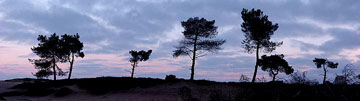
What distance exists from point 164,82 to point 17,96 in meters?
13.9

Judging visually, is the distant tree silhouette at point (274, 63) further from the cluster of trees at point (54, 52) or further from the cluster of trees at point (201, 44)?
the cluster of trees at point (54, 52)

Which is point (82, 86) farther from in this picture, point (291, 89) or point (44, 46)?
point (291, 89)

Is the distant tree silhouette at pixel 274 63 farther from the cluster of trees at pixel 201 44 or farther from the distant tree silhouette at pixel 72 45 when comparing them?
the distant tree silhouette at pixel 72 45

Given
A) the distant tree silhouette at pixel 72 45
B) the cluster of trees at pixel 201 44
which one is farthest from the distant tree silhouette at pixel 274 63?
the distant tree silhouette at pixel 72 45

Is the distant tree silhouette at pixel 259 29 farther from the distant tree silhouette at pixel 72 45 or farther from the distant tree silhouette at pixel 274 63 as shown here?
the distant tree silhouette at pixel 72 45

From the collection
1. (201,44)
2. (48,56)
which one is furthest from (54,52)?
(201,44)

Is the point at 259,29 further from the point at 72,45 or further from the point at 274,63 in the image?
the point at 72,45

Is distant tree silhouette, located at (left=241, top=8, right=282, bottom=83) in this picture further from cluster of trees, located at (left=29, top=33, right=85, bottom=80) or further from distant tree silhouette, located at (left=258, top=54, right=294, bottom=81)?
cluster of trees, located at (left=29, top=33, right=85, bottom=80)

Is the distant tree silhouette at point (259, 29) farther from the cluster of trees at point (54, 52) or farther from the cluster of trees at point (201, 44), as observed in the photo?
the cluster of trees at point (54, 52)

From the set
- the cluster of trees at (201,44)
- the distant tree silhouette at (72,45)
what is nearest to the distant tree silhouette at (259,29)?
the cluster of trees at (201,44)

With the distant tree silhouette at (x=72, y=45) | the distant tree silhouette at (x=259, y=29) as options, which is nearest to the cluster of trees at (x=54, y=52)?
the distant tree silhouette at (x=72, y=45)

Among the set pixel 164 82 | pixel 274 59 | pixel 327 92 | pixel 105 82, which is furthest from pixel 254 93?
pixel 274 59

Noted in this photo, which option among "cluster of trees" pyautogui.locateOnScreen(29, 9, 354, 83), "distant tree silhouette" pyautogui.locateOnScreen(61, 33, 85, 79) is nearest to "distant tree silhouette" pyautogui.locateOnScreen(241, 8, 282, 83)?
"cluster of trees" pyautogui.locateOnScreen(29, 9, 354, 83)

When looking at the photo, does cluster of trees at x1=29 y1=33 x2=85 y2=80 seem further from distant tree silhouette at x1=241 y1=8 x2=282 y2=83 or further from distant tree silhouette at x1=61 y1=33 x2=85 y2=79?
distant tree silhouette at x1=241 y1=8 x2=282 y2=83
